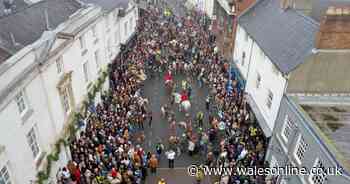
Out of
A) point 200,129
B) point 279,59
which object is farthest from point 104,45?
point 279,59

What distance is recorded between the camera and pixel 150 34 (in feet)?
120

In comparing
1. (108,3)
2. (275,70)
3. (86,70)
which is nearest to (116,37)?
(108,3)

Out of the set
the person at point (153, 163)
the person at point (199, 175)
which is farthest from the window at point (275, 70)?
the person at point (153, 163)

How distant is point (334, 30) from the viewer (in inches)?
545

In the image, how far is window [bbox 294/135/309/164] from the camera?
12742mm

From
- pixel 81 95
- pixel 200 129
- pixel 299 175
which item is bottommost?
pixel 200 129

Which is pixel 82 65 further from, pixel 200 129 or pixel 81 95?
pixel 200 129

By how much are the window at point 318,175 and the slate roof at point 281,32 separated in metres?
5.26

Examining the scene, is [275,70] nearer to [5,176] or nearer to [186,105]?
[186,105]

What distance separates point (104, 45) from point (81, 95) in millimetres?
6742

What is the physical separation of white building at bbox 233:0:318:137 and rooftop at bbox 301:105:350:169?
2228 mm

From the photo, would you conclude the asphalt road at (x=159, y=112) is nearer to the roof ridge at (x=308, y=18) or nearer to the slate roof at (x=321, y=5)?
the roof ridge at (x=308, y=18)

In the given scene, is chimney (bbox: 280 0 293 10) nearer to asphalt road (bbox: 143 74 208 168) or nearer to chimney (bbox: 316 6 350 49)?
chimney (bbox: 316 6 350 49)

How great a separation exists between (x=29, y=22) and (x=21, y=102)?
7.56 meters
